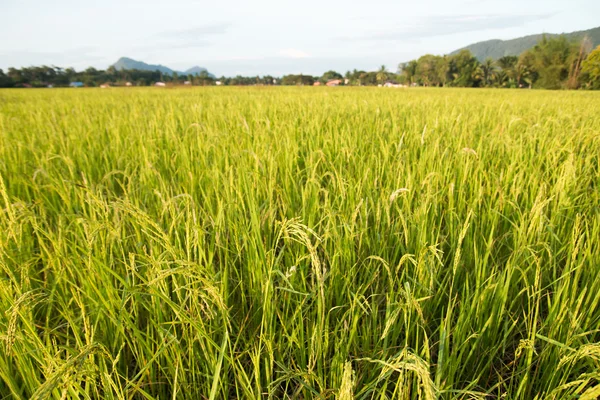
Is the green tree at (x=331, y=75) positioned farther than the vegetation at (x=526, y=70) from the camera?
Yes

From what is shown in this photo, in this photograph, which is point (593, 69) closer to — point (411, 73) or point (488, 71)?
point (488, 71)

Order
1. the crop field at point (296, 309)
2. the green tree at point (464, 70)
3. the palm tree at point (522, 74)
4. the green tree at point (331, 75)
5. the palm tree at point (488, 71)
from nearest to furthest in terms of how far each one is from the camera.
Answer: the crop field at point (296, 309), the palm tree at point (522, 74), the green tree at point (464, 70), the palm tree at point (488, 71), the green tree at point (331, 75)

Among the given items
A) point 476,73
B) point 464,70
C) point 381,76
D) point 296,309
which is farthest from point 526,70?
point 296,309

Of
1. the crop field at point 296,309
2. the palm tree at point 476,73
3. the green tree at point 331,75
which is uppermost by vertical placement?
the green tree at point 331,75

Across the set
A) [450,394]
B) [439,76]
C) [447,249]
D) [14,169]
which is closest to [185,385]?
[450,394]

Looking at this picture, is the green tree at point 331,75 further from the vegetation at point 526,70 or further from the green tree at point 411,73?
the vegetation at point 526,70

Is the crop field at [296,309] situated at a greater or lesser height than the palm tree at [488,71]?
lesser

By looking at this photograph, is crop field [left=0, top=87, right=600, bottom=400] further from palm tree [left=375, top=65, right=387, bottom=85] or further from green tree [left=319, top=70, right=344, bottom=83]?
green tree [left=319, top=70, right=344, bottom=83]

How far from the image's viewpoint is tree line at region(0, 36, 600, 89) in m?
36.3

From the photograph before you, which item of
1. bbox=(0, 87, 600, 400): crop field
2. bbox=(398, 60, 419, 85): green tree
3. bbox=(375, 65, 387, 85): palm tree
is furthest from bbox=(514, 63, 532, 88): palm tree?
bbox=(0, 87, 600, 400): crop field

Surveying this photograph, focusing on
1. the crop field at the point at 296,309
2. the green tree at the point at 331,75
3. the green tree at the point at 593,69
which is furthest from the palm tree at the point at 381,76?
the crop field at the point at 296,309

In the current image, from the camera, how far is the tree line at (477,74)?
36312 mm

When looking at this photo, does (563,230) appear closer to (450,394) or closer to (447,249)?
(447,249)

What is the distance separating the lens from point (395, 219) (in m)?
1.14
